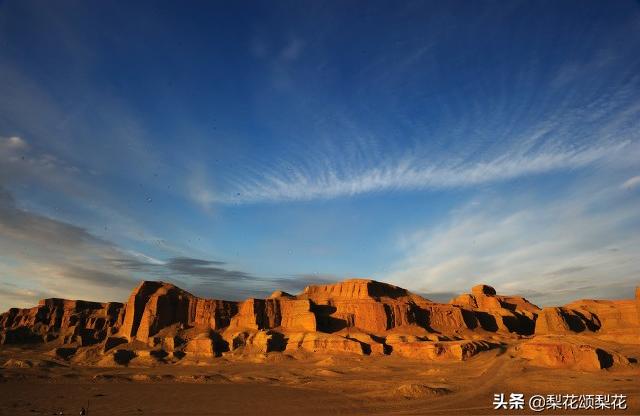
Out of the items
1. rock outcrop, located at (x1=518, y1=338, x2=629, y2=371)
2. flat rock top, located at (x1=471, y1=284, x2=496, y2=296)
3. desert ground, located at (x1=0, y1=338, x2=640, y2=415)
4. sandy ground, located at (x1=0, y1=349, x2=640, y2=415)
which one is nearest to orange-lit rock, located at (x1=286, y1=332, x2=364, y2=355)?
desert ground, located at (x1=0, y1=338, x2=640, y2=415)

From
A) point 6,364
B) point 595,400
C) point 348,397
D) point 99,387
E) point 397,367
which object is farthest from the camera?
point 6,364

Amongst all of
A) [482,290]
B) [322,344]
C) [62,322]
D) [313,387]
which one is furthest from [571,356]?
[62,322]

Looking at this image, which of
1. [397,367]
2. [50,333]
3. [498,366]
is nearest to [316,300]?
[397,367]

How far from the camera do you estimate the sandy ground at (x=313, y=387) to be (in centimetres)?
4297

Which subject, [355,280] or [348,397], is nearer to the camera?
[348,397]

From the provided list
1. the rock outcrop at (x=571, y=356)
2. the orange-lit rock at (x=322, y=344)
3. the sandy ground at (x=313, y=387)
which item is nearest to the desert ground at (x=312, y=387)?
the sandy ground at (x=313, y=387)

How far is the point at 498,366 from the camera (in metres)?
66.7

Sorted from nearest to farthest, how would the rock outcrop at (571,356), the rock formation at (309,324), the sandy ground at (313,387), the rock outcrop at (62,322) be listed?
the sandy ground at (313,387)
the rock outcrop at (571,356)
the rock formation at (309,324)
the rock outcrop at (62,322)

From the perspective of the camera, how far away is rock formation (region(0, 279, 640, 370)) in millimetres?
93375

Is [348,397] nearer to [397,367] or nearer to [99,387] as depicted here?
[397,367]

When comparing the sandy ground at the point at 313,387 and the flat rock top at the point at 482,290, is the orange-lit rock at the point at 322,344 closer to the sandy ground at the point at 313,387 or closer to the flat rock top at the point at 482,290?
the sandy ground at the point at 313,387

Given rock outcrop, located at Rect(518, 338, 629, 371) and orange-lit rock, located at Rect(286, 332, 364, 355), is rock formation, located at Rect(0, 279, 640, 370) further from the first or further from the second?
rock outcrop, located at Rect(518, 338, 629, 371)

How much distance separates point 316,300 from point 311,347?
120 feet

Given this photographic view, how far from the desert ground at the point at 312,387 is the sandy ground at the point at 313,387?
113mm
